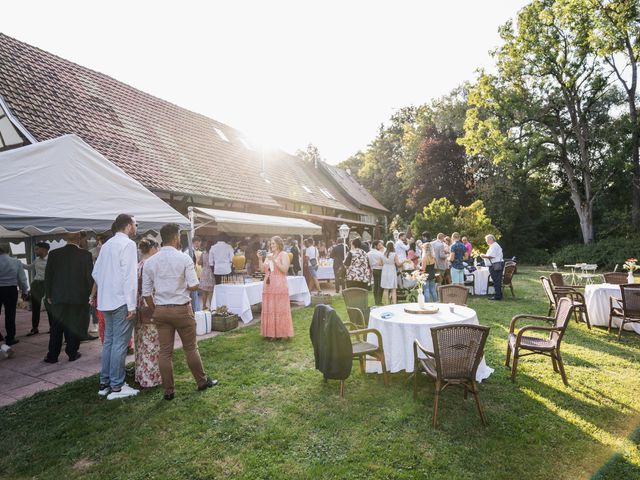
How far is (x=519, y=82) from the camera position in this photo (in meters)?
20.4

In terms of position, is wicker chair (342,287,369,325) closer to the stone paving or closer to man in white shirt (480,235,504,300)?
the stone paving

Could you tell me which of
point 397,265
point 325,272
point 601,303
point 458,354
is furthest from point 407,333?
point 325,272

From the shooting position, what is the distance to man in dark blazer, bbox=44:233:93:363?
5.25 meters

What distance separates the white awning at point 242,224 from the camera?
939 centimetres

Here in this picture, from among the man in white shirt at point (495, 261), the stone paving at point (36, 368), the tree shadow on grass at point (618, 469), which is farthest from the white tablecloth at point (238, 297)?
the tree shadow on grass at point (618, 469)

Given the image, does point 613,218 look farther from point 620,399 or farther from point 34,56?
point 34,56

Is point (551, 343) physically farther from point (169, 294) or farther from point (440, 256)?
point (440, 256)

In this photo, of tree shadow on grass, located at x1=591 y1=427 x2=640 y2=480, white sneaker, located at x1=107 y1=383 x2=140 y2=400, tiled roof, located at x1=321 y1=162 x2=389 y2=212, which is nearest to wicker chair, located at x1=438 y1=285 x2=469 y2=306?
tree shadow on grass, located at x1=591 y1=427 x2=640 y2=480

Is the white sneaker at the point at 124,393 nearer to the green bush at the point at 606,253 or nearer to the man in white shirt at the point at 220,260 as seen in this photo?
the man in white shirt at the point at 220,260

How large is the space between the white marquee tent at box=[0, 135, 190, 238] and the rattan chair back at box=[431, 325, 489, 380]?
4266 millimetres

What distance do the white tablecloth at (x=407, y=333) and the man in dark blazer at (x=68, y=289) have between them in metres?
4.14

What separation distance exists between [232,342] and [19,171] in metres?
3.98

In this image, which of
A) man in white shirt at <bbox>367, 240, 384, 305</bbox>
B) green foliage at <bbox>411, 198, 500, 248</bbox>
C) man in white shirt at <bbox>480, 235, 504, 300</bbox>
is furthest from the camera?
green foliage at <bbox>411, 198, 500, 248</bbox>

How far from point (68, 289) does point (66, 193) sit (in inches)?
53.2
